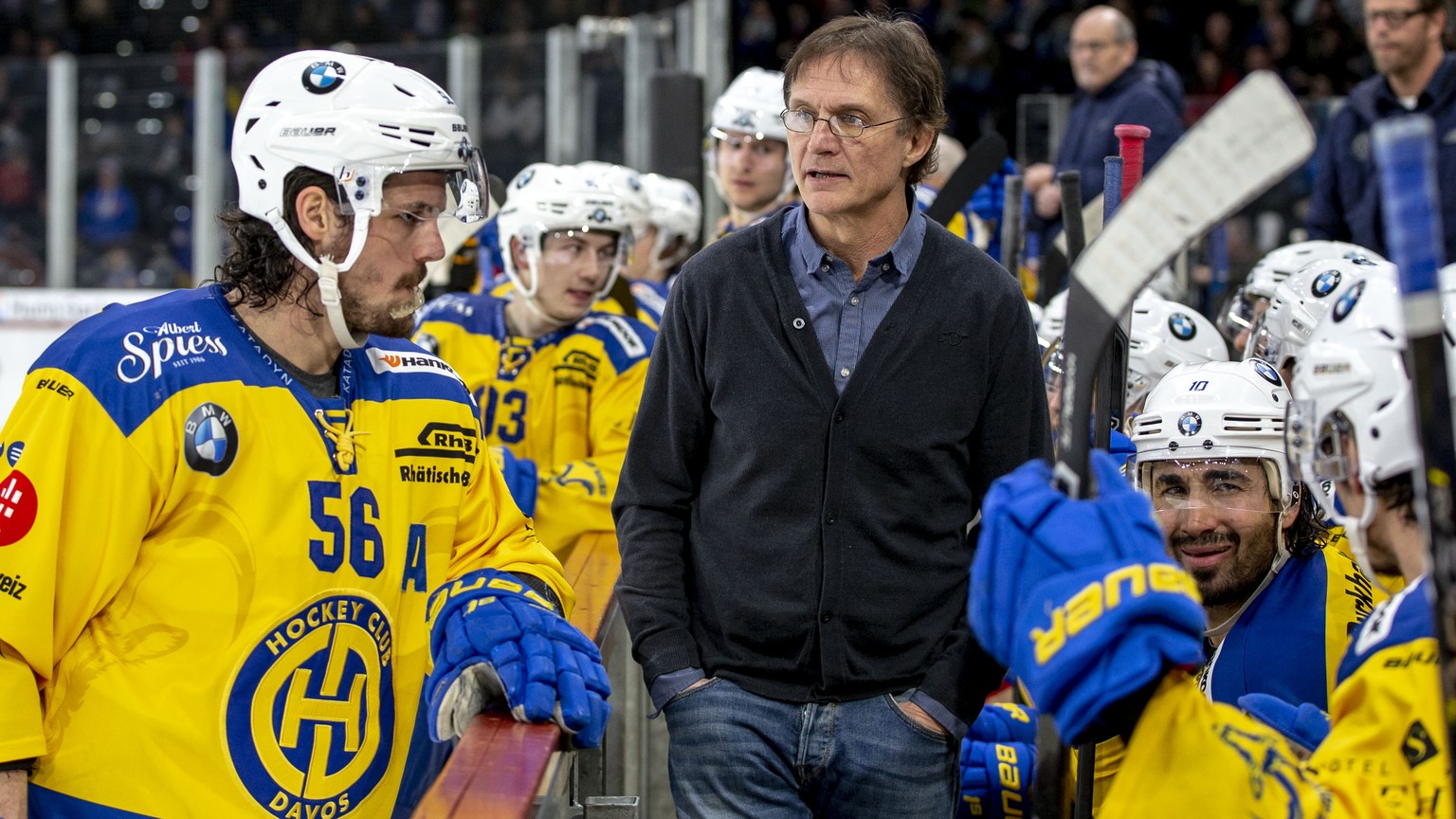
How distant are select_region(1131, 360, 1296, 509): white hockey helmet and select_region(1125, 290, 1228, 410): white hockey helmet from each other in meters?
0.74

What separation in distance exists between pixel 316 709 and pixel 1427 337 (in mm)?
1481

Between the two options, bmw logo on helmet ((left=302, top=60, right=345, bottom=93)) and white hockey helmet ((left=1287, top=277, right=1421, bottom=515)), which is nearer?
white hockey helmet ((left=1287, top=277, right=1421, bottom=515))

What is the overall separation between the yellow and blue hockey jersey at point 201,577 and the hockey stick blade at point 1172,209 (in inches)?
41.2

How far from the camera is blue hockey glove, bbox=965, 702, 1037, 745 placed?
2875 mm

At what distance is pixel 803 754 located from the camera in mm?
2131

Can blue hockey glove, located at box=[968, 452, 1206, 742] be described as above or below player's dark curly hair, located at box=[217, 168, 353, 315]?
below

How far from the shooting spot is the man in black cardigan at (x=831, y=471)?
2133 millimetres

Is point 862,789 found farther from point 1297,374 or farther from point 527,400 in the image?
point 527,400

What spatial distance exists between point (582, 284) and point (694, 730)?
2.21 m

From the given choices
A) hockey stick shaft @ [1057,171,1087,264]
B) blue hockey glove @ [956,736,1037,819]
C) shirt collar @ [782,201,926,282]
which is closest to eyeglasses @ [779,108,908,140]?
shirt collar @ [782,201,926,282]

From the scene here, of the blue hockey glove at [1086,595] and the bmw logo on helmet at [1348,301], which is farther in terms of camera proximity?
the bmw logo on helmet at [1348,301]

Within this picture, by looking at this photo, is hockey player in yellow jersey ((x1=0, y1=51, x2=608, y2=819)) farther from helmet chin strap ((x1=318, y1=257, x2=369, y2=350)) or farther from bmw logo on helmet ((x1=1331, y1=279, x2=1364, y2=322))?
bmw logo on helmet ((x1=1331, y1=279, x2=1364, y2=322))

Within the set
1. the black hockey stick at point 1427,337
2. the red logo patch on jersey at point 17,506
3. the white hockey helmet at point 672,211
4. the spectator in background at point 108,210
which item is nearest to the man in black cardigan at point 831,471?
Answer: the red logo patch on jersey at point 17,506

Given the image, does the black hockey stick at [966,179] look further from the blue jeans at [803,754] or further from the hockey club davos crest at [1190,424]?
the blue jeans at [803,754]
